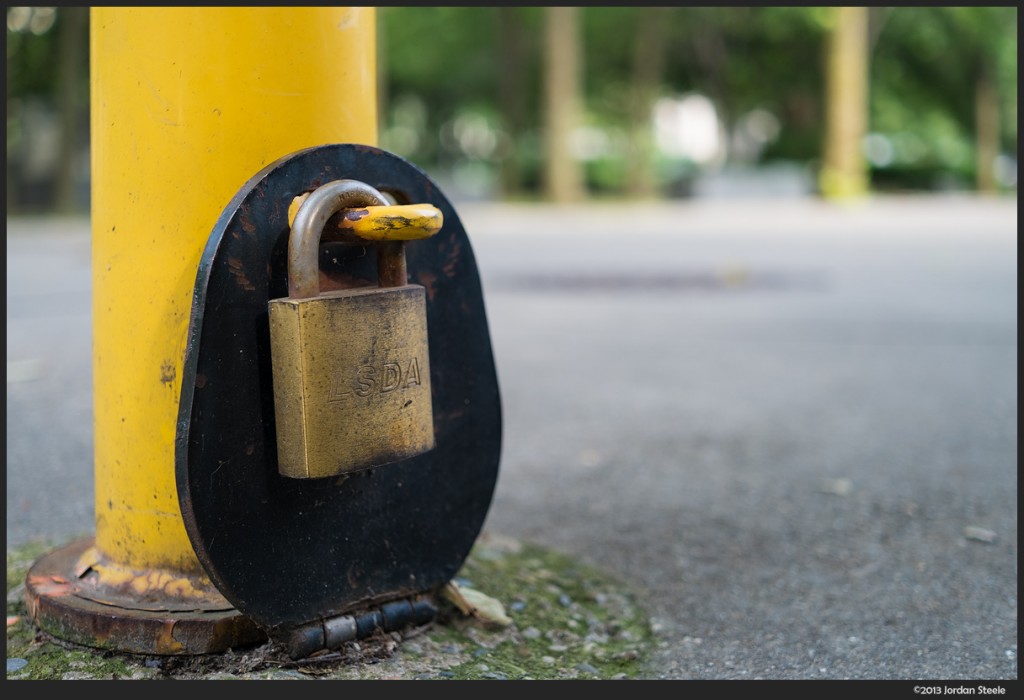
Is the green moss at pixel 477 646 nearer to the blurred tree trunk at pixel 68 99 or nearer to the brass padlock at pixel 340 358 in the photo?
the brass padlock at pixel 340 358

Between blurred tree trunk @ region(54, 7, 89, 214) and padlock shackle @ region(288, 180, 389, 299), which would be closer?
padlock shackle @ region(288, 180, 389, 299)

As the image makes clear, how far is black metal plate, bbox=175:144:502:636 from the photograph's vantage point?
2.00m

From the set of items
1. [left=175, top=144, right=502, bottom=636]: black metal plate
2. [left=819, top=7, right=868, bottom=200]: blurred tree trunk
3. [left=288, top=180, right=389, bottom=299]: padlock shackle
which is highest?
[left=819, top=7, right=868, bottom=200]: blurred tree trunk

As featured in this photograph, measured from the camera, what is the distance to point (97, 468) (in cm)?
241

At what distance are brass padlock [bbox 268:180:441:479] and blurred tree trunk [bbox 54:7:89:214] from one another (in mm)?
21250

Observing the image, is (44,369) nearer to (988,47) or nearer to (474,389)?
(474,389)

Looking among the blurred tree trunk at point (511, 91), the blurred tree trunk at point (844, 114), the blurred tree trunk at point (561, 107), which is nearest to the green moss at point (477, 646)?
the blurred tree trunk at point (561, 107)

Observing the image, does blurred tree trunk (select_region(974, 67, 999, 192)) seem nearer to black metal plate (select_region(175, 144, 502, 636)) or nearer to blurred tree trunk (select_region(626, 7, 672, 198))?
blurred tree trunk (select_region(626, 7, 672, 198))

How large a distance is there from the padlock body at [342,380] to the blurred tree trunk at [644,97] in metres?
25.5

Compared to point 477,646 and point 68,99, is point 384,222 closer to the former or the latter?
point 477,646

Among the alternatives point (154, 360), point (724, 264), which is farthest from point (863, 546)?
point (724, 264)

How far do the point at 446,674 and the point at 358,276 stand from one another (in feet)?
2.68

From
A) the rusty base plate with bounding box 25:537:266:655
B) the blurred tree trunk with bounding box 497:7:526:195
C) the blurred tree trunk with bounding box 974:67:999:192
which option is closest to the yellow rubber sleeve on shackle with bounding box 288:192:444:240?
the rusty base plate with bounding box 25:537:266:655

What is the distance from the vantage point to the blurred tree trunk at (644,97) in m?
27.3
